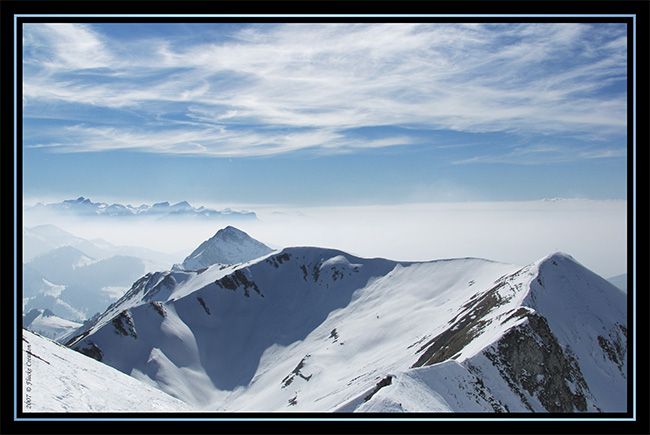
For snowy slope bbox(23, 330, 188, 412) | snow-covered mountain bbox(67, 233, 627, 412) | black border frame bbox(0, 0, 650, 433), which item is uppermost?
A: black border frame bbox(0, 0, 650, 433)

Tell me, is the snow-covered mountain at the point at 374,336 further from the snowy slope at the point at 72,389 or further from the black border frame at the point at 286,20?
the black border frame at the point at 286,20

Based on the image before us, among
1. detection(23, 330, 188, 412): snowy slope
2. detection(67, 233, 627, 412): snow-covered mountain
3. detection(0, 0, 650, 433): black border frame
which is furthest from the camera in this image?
detection(67, 233, 627, 412): snow-covered mountain

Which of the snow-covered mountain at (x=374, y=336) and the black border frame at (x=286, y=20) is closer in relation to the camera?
the black border frame at (x=286, y=20)

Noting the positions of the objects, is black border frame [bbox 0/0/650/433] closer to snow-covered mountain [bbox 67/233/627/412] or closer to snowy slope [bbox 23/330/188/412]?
snowy slope [bbox 23/330/188/412]

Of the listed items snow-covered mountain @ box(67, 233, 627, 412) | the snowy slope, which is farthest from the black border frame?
snow-covered mountain @ box(67, 233, 627, 412)

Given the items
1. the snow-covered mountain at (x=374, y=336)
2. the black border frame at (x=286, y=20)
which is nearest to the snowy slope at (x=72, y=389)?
the black border frame at (x=286, y=20)

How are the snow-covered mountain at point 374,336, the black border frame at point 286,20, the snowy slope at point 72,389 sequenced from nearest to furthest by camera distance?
the black border frame at point 286,20 → the snowy slope at point 72,389 → the snow-covered mountain at point 374,336

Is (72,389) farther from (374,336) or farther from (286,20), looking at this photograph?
(374,336)
